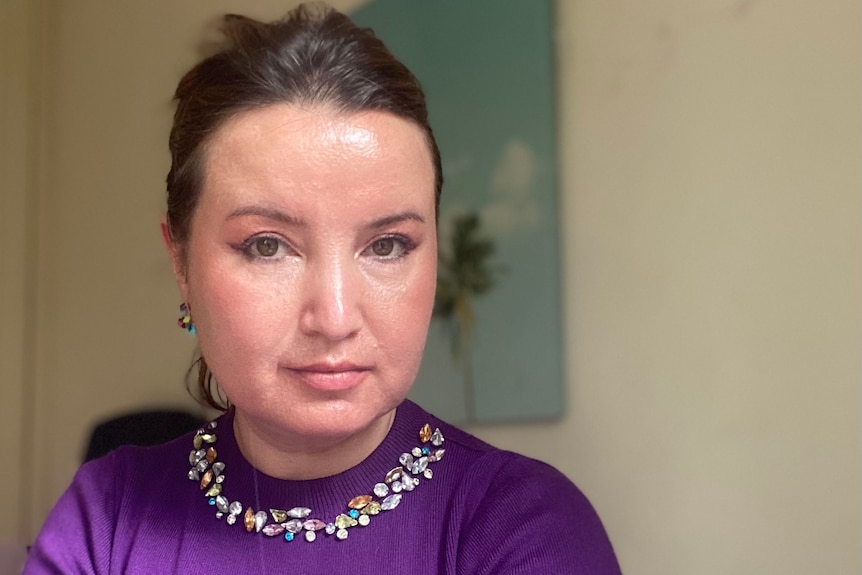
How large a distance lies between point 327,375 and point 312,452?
5.4 inches

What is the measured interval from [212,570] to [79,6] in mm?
1474

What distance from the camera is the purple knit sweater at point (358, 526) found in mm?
739

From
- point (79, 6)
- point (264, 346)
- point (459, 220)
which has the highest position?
point (79, 6)

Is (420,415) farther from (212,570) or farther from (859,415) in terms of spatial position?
(859,415)

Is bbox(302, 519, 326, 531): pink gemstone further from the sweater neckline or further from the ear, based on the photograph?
the ear

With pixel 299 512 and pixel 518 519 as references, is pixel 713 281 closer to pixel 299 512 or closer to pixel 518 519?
pixel 518 519

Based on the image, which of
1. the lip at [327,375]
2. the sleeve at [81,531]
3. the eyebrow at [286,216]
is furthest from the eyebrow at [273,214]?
the sleeve at [81,531]

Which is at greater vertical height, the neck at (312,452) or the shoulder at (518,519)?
the neck at (312,452)

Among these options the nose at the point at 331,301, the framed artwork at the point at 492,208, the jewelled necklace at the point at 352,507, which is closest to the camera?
the nose at the point at 331,301

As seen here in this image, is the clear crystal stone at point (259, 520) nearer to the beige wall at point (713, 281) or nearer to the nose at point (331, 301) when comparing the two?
the nose at point (331, 301)

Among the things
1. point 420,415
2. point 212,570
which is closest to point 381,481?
point 420,415

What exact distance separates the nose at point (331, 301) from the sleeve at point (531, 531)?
215 mm

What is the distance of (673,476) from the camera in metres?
0.92

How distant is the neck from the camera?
81 centimetres
